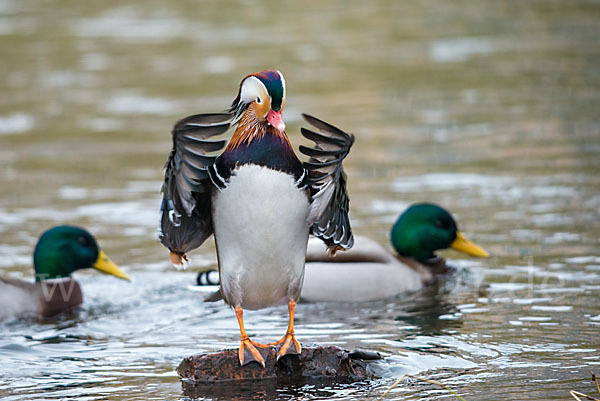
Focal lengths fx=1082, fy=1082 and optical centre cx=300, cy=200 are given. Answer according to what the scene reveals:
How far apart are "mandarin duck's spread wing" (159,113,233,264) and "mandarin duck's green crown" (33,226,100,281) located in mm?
3021

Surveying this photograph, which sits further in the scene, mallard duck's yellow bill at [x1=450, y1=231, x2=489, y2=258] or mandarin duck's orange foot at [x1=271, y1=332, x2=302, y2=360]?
mallard duck's yellow bill at [x1=450, y1=231, x2=489, y2=258]

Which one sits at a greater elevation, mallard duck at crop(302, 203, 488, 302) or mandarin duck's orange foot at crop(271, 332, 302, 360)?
mallard duck at crop(302, 203, 488, 302)

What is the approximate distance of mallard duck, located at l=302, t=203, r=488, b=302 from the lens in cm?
850

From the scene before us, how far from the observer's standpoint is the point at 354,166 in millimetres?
12766

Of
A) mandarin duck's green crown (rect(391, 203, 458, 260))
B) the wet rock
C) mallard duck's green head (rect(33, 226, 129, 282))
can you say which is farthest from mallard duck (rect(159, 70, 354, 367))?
mandarin duck's green crown (rect(391, 203, 458, 260))

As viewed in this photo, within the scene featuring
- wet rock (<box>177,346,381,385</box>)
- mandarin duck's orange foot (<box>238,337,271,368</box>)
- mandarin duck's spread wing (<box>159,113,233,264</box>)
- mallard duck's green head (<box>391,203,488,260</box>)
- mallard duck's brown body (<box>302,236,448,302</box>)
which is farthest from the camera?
mallard duck's green head (<box>391,203,488,260</box>)

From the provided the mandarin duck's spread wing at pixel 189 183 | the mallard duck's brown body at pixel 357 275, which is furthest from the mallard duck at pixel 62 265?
the mandarin duck's spread wing at pixel 189 183

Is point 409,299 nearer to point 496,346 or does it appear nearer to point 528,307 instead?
point 528,307

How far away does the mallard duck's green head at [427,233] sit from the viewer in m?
9.02

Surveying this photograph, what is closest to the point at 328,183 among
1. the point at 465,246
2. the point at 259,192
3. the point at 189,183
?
the point at 259,192

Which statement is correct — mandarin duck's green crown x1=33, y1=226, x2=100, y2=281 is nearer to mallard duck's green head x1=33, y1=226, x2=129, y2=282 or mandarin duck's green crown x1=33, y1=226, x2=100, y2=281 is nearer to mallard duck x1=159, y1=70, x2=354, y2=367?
mallard duck's green head x1=33, y1=226, x2=129, y2=282

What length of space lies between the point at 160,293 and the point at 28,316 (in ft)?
3.45

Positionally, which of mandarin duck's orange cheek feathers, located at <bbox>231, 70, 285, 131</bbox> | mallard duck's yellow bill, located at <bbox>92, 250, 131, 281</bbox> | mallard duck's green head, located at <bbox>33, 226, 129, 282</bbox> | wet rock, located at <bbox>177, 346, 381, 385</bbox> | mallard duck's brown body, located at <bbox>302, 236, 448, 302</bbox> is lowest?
wet rock, located at <bbox>177, 346, 381, 385</bbox>

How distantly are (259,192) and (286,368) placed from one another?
1.20 meters
